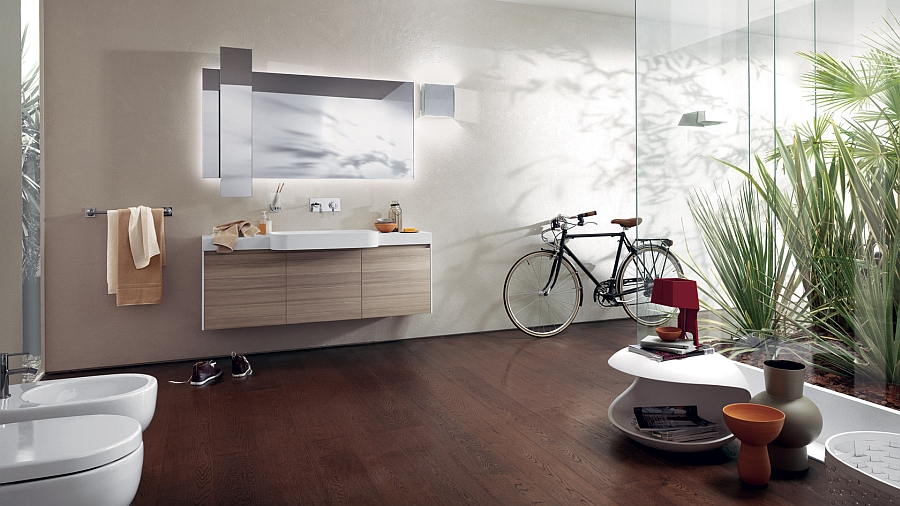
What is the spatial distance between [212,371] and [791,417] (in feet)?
10.5

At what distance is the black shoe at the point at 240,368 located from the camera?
3.98 meters

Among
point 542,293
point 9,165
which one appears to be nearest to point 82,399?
point 9,165

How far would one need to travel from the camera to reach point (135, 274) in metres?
4.04

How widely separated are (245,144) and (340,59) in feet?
3.28

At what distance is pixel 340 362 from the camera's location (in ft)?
14.2

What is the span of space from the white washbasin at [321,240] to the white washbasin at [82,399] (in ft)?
5.91

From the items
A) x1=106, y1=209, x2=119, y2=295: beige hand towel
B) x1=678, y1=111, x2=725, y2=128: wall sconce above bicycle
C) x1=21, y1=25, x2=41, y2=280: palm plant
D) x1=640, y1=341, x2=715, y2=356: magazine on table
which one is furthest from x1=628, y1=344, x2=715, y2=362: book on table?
x1=21, y1=25, x2=41, y2=280: palm plant

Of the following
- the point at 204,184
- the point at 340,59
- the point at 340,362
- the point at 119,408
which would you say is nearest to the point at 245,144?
the point at 204,184

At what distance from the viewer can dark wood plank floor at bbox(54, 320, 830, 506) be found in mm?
2328

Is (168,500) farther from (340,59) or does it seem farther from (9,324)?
(340,59)

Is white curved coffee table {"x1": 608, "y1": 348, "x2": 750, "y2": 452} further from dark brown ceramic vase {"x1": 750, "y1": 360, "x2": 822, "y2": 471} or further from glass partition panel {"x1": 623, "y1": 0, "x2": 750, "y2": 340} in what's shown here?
glass partition panel {"x1": 623, "y1": 0, "x2": 750, "y2": 340}

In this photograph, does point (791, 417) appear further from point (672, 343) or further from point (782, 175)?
point (782, 175)

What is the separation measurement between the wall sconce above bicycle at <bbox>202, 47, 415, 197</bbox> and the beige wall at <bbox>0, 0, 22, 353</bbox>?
4.45ft

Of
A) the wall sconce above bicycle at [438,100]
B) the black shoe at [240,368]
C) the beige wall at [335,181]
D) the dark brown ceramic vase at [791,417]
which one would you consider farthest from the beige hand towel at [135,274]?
the dark brown ceramic vase at [791,417]
